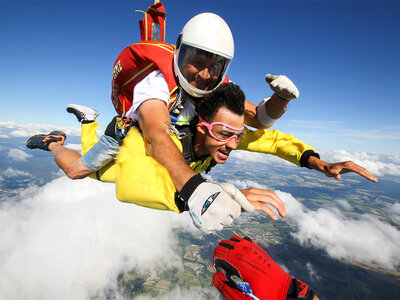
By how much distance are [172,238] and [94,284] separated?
2811 centimetres

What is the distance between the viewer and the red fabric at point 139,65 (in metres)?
1.89

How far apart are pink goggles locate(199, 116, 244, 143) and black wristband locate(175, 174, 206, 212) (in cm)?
102

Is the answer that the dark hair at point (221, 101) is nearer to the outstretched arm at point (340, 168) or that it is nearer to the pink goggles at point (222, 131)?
the pink goggles at point (222, 131)

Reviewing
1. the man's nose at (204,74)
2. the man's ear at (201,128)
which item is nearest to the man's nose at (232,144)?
the man's ear at (201,128)

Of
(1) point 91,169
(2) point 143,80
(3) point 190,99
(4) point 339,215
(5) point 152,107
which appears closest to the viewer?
(5) point 152,107

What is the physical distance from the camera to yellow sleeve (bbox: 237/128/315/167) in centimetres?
259

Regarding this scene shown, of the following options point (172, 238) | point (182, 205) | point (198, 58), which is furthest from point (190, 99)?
point (172, 238)

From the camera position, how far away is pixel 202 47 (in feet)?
6.08

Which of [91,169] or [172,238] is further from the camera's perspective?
[172,238]

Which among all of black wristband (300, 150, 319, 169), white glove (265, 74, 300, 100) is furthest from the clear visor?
black wristband (300, 150, 319, 169)

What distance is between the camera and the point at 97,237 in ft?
291

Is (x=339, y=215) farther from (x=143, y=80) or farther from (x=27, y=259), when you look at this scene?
(x=27, y=259)

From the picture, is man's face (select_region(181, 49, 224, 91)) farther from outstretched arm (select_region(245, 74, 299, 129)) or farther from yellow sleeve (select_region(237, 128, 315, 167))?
yellow sleeve (select_region(237, 128, 315, 167))

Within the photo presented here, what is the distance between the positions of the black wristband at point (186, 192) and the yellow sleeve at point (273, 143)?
5.56 feet
